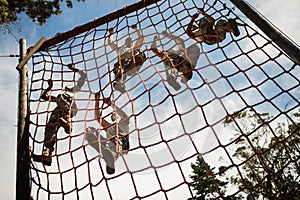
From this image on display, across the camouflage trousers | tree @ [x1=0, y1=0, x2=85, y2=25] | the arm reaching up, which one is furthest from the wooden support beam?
tree @ [x1=0, y1=0, x2=85, y2=25]

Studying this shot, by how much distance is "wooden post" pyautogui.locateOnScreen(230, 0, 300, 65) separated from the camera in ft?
4.62

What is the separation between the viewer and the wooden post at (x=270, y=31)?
1.41 m

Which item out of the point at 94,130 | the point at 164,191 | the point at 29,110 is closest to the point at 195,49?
the point at 94,130

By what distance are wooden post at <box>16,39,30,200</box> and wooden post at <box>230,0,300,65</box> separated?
4.49 ft

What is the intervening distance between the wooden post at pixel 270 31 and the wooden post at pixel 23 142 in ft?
4.49

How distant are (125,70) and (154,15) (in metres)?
0.45

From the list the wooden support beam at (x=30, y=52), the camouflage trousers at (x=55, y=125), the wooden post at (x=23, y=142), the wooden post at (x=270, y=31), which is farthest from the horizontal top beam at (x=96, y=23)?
the wooden post at (x=270, y=31)

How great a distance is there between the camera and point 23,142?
1.89 meters

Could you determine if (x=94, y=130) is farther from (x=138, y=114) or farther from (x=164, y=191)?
(x=164, y=191)

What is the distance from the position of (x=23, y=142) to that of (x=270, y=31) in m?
1.46

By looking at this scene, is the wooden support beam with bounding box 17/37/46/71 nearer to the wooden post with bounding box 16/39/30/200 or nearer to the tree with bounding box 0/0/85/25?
the wooden post with bounding box 16/39/30/200

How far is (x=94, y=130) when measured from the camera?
5.93 ft

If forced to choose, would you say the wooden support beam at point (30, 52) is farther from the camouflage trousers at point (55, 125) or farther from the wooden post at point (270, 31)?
the wooden post at point (270, 31)

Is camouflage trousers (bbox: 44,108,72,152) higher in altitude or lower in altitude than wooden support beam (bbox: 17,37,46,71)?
lower
